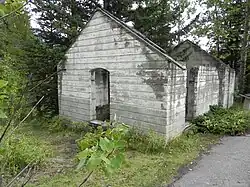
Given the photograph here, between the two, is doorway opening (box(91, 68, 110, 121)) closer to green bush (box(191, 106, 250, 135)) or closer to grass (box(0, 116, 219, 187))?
grass (box(0, 116, 219, 187))

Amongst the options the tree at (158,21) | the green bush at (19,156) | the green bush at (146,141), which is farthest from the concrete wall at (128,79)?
the tree at (158,21)

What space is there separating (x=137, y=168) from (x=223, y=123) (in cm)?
438

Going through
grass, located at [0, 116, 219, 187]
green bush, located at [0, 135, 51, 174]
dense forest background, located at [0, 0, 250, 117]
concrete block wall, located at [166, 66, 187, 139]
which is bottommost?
grass, located at [0, 116, 219, 187]

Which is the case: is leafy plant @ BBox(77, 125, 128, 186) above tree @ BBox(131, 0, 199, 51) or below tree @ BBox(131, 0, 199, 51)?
below

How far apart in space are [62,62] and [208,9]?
11152 mm

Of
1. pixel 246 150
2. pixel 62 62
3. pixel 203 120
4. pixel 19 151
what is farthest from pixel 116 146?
pixel 62 62

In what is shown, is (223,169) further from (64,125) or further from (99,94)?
(64,125)

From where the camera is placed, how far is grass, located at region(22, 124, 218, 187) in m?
4.88

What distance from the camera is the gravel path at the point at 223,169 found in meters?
4.84

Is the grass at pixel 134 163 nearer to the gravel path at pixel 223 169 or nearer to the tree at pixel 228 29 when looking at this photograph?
the gravel path at pixel 223 169

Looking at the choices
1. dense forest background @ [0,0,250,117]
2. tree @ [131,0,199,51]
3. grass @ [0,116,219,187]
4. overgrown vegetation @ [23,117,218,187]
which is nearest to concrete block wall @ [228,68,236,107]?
dense forest background @ [0,0,250,117]

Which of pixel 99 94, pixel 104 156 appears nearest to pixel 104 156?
pixel 104 156

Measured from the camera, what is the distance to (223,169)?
18.1 feet

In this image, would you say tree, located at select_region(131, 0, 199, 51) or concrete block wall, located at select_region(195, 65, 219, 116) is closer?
concrete block wall, located at select_region(195, 65, 219, 116)
